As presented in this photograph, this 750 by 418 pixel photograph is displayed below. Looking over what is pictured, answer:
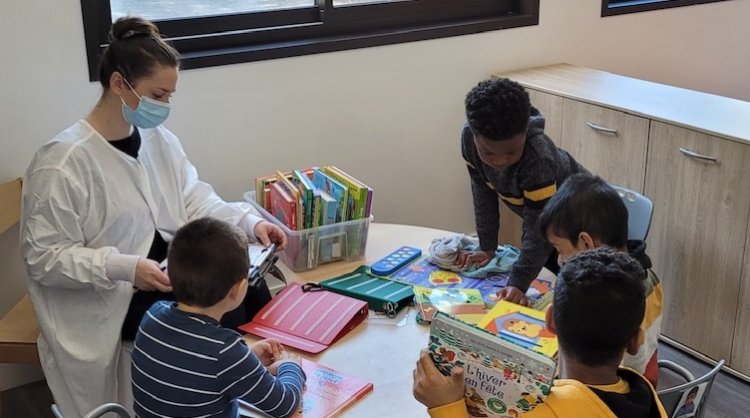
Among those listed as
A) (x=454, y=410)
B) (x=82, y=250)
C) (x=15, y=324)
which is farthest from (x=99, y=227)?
(x=454, y=410)

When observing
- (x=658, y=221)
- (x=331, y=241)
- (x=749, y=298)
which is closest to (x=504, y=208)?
(x=658, y=221)

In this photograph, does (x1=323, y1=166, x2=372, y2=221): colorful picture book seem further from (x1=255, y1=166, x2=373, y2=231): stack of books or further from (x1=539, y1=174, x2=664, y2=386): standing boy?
(x1=539, y1=174, x2=664, y2=386): standing boy

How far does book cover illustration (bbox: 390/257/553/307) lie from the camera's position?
217cm

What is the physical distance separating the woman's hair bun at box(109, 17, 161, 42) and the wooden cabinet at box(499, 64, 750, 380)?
1683mm

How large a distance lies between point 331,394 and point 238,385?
0.22m

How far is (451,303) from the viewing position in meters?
2.08

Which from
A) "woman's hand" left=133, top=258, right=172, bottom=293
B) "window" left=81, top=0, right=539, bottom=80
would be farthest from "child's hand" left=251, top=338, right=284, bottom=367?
"window" left=81, top=0, right=539, bottom=80

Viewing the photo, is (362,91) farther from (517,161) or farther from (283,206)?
(517,161)

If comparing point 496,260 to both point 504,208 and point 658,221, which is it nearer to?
point 658,221

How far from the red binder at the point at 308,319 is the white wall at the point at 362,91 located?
994 millimetres

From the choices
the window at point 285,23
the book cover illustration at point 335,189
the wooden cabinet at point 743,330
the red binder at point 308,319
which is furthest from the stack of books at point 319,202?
the wooden cabinet at point 743,330

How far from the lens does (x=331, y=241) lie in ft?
7.75

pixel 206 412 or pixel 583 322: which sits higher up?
pixel 583 322

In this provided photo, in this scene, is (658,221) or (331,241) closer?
(331,241)
